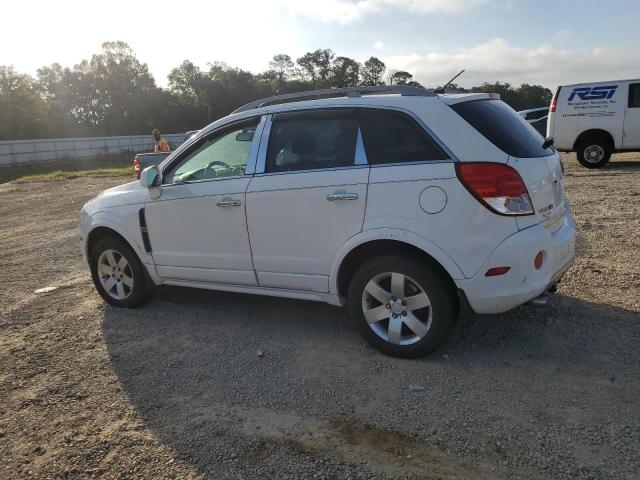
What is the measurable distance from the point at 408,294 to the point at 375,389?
2.20 feet

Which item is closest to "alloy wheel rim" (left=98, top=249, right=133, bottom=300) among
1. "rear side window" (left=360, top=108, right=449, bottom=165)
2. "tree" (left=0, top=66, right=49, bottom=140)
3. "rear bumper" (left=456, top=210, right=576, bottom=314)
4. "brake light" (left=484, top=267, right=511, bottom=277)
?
"rear side window" (left=360, top=108, right=449, bottom=165)

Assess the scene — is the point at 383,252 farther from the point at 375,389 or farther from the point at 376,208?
the point at 375,389

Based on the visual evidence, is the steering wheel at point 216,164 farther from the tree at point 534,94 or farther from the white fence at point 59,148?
the tree at point 534,94

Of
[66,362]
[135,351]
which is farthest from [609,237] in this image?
[66,362]

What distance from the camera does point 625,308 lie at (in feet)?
14.0

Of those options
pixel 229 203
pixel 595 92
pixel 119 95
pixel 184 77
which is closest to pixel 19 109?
pixel 119 95

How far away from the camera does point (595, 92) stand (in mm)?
12773

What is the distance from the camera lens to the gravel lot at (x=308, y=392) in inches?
106

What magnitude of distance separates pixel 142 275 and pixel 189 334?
0.92 metres

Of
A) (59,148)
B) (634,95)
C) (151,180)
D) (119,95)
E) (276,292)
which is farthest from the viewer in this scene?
(119,95)

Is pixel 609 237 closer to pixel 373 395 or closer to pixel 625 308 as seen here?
pixel 625 308

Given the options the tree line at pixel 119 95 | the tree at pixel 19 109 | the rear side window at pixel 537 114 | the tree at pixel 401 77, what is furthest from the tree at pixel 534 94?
the tree at pixel 19 109

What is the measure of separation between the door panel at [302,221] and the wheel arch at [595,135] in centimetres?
1159

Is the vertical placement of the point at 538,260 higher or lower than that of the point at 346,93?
lower
